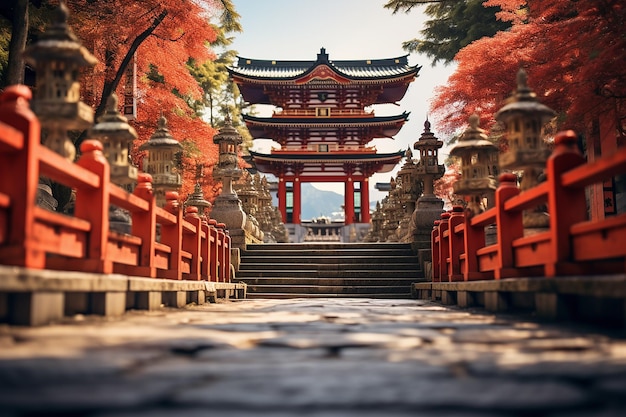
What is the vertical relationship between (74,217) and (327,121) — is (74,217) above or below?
below

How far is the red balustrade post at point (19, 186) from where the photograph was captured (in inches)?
140

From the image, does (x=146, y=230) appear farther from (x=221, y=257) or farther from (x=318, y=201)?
(x=318, y=201)

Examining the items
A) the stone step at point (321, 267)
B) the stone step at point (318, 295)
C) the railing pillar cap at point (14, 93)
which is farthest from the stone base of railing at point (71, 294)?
the stone step at point (321, 267)

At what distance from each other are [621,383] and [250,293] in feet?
36.6

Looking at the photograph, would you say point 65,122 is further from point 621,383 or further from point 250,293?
point 250,293

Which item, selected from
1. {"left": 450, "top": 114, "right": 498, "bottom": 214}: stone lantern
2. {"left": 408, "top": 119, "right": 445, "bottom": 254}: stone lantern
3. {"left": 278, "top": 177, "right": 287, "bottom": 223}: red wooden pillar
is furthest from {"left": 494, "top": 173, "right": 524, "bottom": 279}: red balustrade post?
{"left": 278, "top": 177, "right": 287, "bottom": 223}: red wooden pillar

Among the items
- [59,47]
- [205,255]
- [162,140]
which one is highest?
[162,140]

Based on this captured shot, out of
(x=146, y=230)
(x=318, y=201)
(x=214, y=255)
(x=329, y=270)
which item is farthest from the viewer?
(x=318, y=201)

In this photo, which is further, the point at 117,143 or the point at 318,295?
the point at 318,295

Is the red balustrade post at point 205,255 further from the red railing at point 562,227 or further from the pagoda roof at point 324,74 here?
the pagoda roof at point 324,74

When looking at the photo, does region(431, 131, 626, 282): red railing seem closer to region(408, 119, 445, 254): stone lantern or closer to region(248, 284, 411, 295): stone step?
region(248, 284, 411, 295): stone step

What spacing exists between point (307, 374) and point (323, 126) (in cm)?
2920

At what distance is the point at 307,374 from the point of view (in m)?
2.18

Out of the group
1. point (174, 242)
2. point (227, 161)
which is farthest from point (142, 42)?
point (174, 242)
